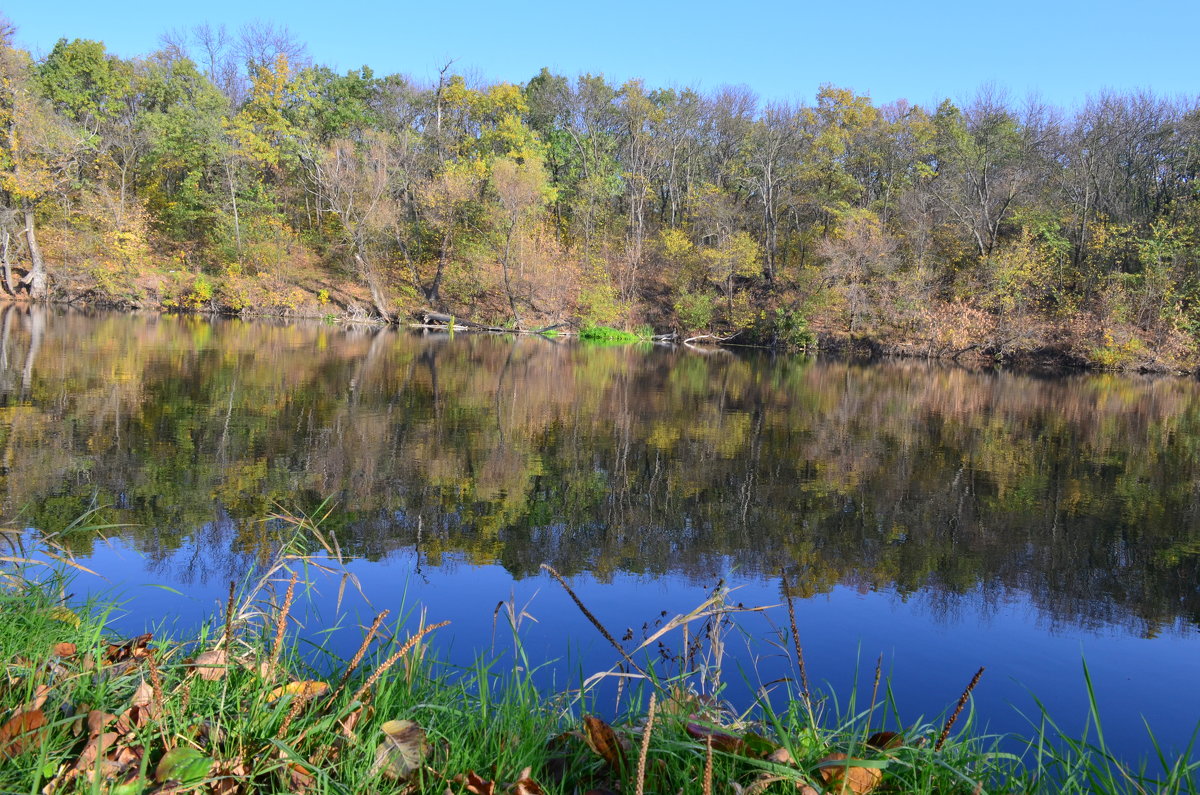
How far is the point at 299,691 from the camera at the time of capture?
272cm

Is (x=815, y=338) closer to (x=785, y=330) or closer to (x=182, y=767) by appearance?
(x=785, y=330)

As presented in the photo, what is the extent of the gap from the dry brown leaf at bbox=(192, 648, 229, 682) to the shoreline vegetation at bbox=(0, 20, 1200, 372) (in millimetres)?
36302

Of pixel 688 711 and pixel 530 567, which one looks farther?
pixel 530 567

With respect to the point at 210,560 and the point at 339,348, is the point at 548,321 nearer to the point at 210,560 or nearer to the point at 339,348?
the point at 339,348

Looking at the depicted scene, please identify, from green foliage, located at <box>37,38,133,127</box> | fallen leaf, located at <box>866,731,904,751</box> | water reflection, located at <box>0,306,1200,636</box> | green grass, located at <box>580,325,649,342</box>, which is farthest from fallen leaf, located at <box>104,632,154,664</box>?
green foliage, located at <box>37,38,133,127</box>

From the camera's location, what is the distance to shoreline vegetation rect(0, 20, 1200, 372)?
35.5 m

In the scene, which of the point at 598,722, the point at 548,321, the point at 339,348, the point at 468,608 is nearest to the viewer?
the point at 598,722

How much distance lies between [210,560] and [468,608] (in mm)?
2043

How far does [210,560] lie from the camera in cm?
607

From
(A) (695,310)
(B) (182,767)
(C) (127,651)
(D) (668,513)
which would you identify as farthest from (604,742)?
(A) (695,310)

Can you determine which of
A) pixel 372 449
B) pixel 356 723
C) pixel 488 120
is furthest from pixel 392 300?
pixel 356 723

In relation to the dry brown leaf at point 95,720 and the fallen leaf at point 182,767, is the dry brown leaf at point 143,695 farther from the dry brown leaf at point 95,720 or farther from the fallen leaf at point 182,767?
the fallen leaf at point 182,767

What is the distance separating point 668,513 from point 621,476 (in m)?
1.58

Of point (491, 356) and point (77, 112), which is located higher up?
point (77, 112)
